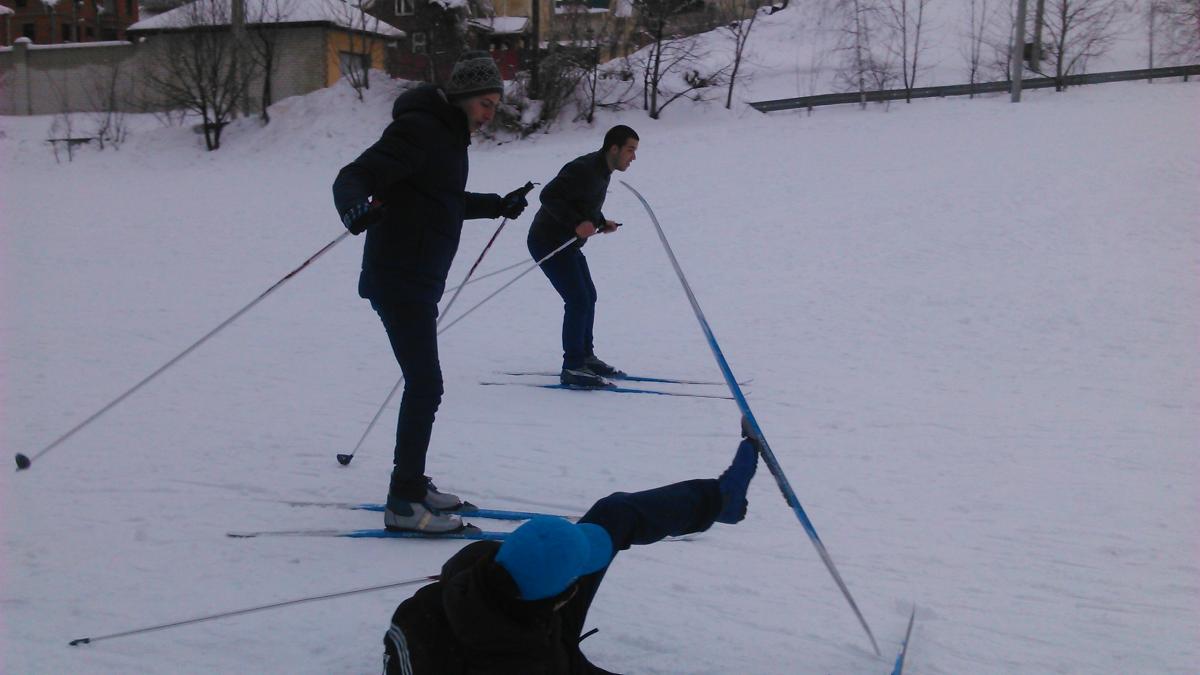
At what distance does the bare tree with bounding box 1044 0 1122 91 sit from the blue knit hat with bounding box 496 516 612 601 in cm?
2310

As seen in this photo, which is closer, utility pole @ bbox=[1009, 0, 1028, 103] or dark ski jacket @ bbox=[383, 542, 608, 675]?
dark ski jacket @ bbox=[383, 542, 608, 675]

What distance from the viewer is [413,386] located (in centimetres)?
348

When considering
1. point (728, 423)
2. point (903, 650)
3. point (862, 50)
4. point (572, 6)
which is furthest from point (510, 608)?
point (572, 6)

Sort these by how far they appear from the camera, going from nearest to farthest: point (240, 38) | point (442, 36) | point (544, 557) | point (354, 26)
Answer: point (544, 557), point (442, 36), point (240, 38), point (354, 26)

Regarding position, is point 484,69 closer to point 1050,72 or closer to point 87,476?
point 87,476

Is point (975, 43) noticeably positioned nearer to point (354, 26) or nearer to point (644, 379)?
point (354, 26)

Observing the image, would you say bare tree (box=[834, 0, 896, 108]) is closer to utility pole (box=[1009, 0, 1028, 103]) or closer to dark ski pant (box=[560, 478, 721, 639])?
utility pole (box=[1009, 0, 1028, 103])

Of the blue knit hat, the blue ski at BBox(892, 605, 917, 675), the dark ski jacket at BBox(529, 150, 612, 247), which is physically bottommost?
the blue ski at BBox(892, 605, 917, 675)

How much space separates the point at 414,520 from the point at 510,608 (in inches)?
70.8

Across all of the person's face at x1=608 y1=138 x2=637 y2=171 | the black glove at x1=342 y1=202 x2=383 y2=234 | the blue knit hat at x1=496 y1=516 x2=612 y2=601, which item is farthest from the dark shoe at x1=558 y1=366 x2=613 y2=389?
the blue knit hat at x1=496 y1=516 x2=612 y2=601

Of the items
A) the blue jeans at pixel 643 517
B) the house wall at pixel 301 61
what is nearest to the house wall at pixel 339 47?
the house wall at pixel 301 61

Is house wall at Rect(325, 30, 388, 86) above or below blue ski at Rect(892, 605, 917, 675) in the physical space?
above

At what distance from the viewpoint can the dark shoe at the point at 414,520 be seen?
3467 mm

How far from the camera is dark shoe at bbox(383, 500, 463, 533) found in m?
3.47
